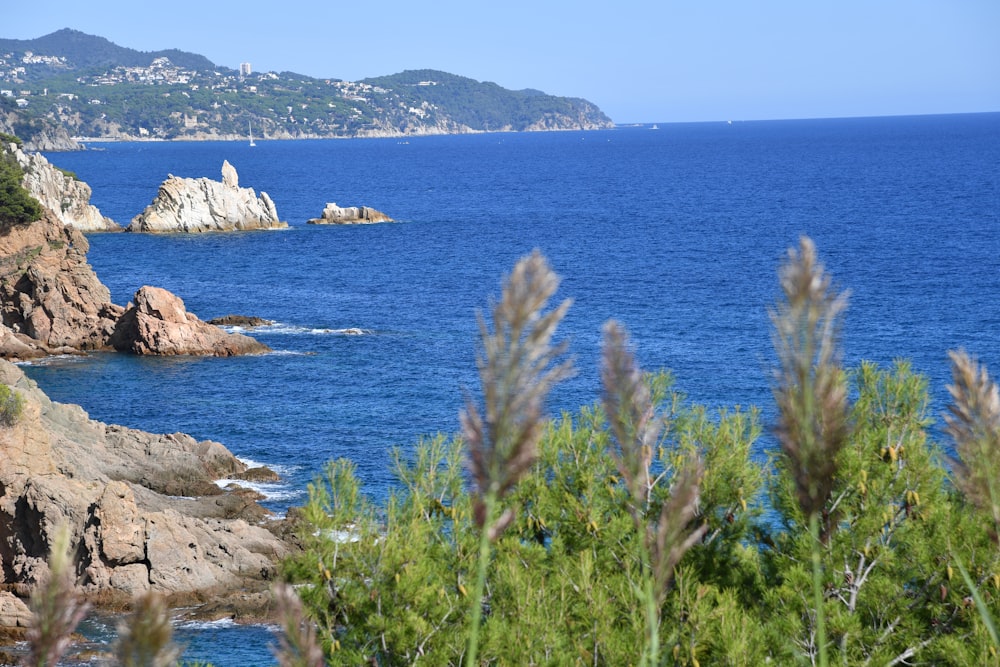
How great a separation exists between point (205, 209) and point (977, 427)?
4572 inches

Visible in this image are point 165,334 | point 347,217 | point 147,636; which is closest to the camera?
point 147,636

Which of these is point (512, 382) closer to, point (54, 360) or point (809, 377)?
point (809, 377)

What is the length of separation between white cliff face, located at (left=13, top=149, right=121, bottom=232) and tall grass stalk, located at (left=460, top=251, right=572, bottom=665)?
102716mm

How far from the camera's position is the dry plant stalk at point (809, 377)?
3094 mm

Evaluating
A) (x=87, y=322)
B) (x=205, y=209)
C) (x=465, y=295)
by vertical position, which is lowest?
(x=465, y=295)

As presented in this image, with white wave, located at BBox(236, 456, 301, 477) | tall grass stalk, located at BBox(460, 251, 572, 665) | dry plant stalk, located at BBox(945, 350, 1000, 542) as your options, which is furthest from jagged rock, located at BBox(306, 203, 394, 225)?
tall grass stalk, located at BBox(460, 251, 572, 665)

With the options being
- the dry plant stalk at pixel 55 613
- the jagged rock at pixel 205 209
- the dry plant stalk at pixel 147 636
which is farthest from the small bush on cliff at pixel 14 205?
the dry plant stalk at pixel 147 636

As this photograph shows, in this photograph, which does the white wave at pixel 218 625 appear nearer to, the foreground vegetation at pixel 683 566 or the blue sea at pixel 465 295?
the blue sea at pixel 465 295

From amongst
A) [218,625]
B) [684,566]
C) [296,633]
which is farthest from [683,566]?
[218,625]

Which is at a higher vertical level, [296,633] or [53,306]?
[296,633]

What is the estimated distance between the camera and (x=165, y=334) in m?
60.9

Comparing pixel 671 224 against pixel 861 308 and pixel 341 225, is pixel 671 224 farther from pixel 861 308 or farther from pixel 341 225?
pixel 861 308

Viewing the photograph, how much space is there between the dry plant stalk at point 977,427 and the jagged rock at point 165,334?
59.0 m

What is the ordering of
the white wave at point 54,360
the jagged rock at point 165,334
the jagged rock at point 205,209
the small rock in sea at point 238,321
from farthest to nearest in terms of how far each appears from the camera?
the jagged rock at point 205,209
the small rock in sea at point 238,321
the jagged rock at point 165,334
the white wave at point 54,360
